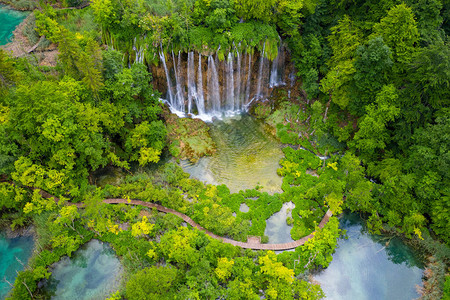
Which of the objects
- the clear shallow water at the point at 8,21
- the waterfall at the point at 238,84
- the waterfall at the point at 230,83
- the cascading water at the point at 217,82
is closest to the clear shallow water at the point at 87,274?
the cascading water at the point at 217,82

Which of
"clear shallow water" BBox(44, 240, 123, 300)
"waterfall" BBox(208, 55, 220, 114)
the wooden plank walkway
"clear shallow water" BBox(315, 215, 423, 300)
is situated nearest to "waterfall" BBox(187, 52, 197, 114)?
"waterfall" BBox(208, 55, 220, 114)

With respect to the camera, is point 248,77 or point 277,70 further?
point 277,70

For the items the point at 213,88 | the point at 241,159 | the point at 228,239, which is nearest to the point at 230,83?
the point at 213,88

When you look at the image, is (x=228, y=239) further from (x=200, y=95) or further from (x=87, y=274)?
(x=200, y=95)

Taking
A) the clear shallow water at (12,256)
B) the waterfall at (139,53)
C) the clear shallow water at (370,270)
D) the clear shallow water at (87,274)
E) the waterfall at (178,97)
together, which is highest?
the waterfall at (139,53)

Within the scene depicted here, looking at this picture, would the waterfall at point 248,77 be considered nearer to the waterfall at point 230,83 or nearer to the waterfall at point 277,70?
the waterfall at point 230,83

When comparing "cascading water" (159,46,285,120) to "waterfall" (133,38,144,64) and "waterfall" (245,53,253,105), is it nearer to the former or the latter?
"waterfall" (245,53,253,105)
